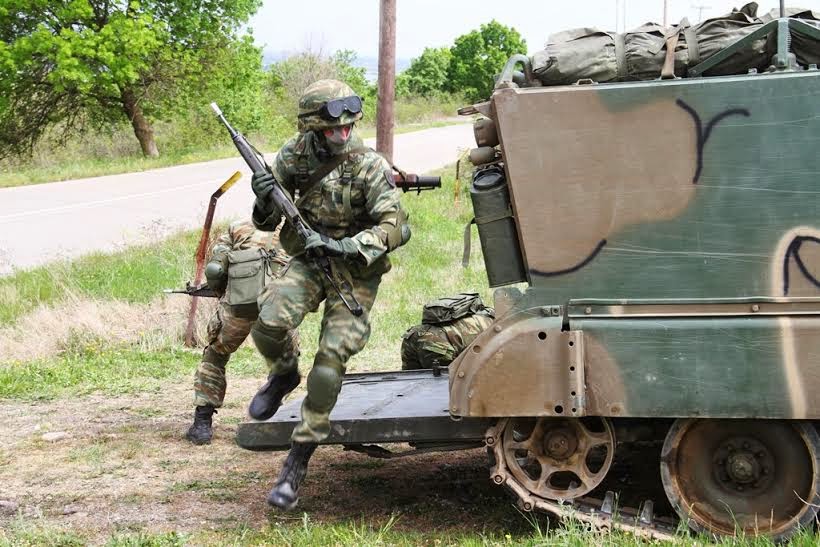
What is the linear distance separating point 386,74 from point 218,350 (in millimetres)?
7690

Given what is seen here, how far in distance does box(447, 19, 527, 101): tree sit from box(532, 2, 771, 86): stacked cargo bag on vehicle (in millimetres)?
57165

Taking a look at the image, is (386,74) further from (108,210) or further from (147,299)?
(108,210)

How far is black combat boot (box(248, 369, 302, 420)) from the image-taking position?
18.3 feet

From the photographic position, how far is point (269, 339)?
17.7 ft

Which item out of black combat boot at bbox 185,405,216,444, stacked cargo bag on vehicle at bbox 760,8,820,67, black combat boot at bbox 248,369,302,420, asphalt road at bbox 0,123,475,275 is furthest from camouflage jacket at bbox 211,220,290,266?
asphalt road at bbox 0,123,475,275

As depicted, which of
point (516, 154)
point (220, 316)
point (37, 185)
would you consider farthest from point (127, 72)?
point (516, 154)

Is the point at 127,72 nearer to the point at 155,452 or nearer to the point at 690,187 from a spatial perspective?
the point at 155,452

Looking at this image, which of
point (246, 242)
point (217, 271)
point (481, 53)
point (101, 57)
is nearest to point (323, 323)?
point (217, 271)

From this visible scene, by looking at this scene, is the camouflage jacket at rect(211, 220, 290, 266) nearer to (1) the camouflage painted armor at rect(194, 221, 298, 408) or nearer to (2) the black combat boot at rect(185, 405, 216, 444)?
(1) the camouflage painted armor at rect(194, 221, 298, 408)

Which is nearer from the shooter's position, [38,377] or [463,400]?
[463,400]

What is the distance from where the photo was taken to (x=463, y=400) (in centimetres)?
464

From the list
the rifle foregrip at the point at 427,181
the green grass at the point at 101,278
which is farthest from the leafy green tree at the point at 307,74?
the rifle foregrip at the point at 427,181

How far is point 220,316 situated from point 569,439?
2.72 metres

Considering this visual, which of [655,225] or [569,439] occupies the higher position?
[655,225]
